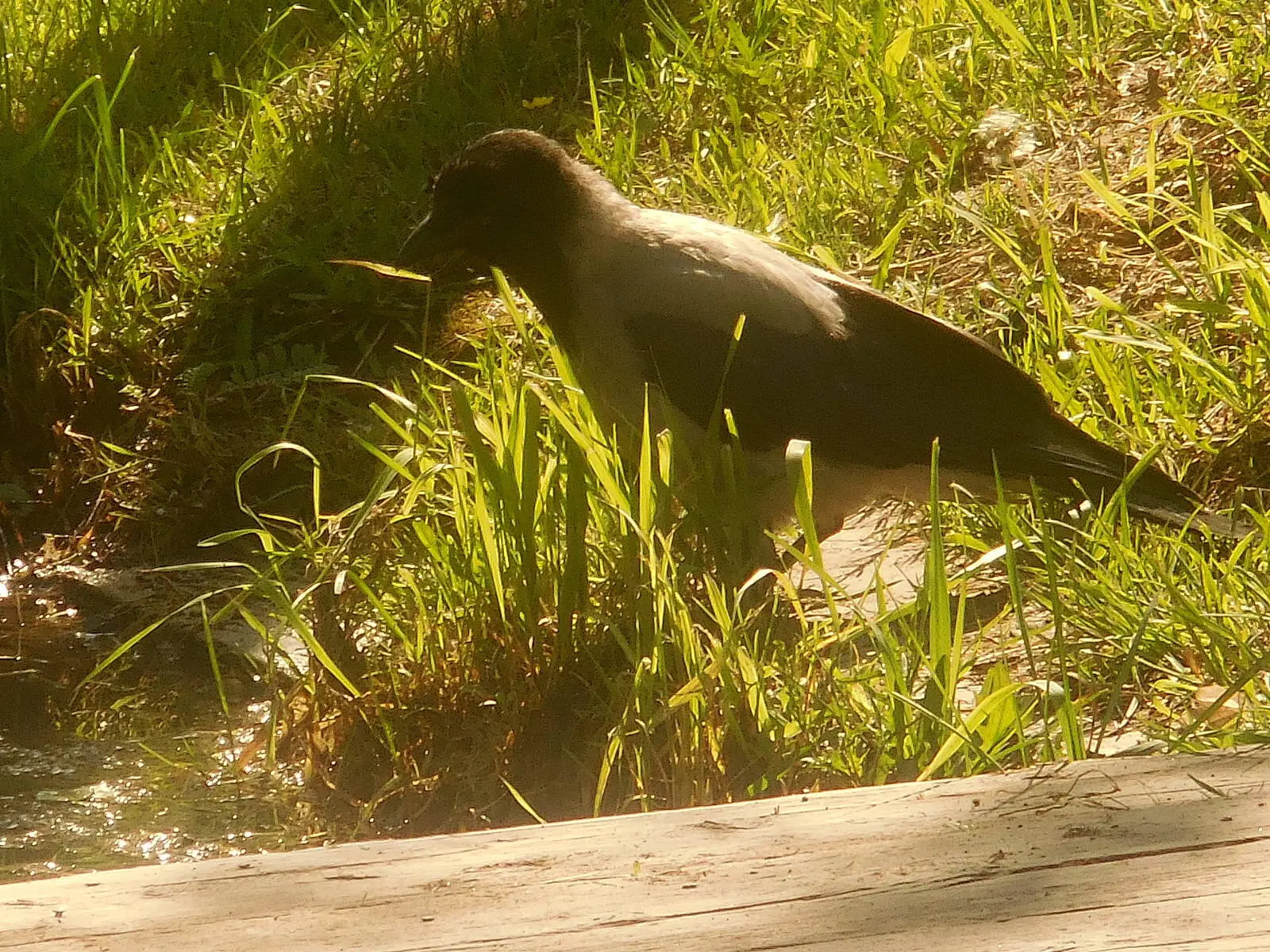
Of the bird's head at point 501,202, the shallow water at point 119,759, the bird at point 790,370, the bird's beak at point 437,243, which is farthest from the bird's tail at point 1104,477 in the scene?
the shallow water at point 119,759

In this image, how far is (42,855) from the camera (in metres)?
3.02

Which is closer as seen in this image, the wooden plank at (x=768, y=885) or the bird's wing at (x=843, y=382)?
the wooden plank at (x=768, y=885)

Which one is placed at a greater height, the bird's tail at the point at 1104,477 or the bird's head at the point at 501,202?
the bird's head at the point at 501,202

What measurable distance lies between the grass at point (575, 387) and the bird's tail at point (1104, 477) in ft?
0.21

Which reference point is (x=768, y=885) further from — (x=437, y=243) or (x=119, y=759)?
(x=437, y=243)

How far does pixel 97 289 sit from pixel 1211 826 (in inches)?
156

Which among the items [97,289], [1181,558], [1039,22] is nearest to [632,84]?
[1039,22]

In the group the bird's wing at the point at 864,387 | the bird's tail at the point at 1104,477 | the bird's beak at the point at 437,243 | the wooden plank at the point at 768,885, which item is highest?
the bird's beak at the point at 437,243

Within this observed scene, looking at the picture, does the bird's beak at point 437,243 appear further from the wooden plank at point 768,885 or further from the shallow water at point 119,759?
the wooden plank at point 768,885

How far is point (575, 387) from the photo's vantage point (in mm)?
3699

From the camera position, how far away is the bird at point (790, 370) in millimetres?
3658

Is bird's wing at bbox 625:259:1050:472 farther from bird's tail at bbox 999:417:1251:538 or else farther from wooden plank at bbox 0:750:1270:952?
wooden plank at bbox 0:750:1270:952

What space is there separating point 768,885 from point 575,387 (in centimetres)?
209

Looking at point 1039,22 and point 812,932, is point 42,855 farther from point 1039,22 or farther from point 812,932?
point 1039,22
